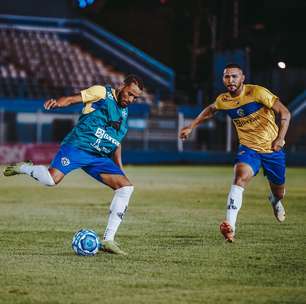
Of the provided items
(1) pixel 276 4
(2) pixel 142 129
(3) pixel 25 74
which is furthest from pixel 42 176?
(1) pixel 276 4

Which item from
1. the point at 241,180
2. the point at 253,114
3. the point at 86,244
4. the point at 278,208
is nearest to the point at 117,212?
the point at 86,244

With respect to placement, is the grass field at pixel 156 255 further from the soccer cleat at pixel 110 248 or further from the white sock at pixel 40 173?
the white sock at pixel 40 173

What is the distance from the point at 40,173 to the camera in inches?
418

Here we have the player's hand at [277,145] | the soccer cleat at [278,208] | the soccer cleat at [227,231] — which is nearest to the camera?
the soccer cleat at [227,231]

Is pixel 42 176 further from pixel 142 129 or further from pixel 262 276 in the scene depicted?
pixel 142 129

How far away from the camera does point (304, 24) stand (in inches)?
1838

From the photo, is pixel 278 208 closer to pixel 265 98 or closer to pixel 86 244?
pixel 265 98

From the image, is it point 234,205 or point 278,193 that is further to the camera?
point 278,193

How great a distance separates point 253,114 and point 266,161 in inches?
28.0

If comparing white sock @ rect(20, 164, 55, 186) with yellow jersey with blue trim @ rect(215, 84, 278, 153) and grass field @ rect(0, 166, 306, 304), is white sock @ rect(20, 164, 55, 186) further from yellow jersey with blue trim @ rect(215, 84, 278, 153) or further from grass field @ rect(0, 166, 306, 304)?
yellow jersey with blue trim @ rect(215, 84, 278, 153)

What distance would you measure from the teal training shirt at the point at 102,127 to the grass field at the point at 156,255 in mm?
1254

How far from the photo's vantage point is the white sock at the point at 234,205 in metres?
11.3

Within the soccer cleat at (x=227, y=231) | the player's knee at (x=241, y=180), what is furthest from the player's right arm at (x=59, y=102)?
the player's knee at (x=241, y=180)

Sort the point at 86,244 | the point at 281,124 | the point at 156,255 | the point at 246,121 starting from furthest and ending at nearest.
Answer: the point at 246,121 < the point at 281,124 < the point at 156,255 < the point at 86,244
